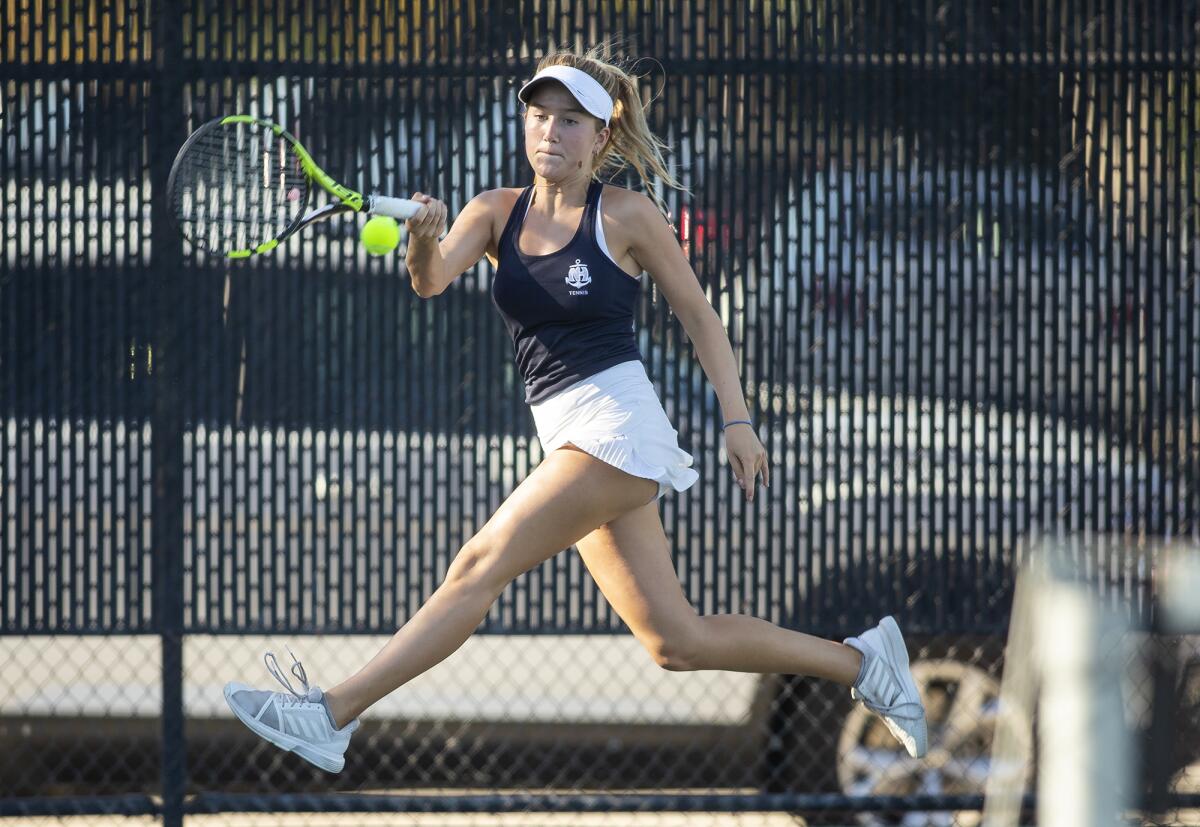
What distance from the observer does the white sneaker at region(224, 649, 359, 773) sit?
3727 mm

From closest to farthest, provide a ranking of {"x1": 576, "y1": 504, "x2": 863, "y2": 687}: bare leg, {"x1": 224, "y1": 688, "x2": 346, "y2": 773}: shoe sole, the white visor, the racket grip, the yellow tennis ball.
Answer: the yellow tennis ball → the racket grip → {"x1": 224, "y1": 688, "x2": 346, "y2": 773}: shoe sole → the white visor → {"x1": 576, "y1": 504, "x2": 863, "y2": 687}: bare leg

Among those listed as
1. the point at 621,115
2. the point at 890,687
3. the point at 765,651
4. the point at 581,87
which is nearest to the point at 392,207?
the point at 581,87

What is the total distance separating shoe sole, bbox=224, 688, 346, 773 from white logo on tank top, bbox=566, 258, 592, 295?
129 centimetres

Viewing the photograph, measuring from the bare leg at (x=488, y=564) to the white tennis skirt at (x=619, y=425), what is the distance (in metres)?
0.05

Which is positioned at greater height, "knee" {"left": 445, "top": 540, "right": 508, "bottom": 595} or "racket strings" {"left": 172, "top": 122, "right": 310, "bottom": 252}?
"racket strings" {"left": 172, "top": 122, "right": 310, "bottom": 252}

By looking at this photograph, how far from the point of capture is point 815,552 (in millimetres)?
5277

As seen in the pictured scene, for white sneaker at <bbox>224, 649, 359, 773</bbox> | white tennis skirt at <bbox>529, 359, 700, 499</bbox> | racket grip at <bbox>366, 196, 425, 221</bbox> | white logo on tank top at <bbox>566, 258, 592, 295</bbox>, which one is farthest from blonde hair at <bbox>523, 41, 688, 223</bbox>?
white sneaker at <bbox>224, 649, 359, 773</bbox>

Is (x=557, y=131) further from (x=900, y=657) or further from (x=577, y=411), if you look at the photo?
(x=900, y=657)

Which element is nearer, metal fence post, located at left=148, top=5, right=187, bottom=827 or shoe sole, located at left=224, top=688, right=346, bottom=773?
shoe sole, located at left=224, top=688, right=346, bottom=773

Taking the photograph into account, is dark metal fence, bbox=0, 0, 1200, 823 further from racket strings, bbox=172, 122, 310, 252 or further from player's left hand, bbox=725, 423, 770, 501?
player's left hand, bbox=725, 423, 770, 501

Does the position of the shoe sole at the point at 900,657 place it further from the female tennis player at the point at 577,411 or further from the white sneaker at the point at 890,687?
the female tennis player at the point at 577,411

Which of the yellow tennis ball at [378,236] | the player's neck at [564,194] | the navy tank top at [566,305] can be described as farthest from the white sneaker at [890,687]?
the yellow tennis ball at [378,236]

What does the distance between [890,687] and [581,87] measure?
1.84 meters

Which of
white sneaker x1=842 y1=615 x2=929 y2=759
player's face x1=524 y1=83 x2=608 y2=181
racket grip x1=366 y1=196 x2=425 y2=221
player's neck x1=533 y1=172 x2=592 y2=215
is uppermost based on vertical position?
player's face x1=524 y1=83 x2=608 y2=181
